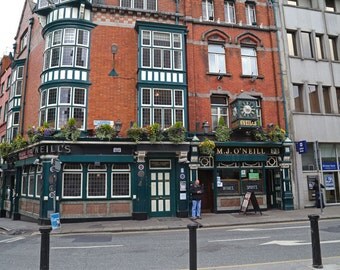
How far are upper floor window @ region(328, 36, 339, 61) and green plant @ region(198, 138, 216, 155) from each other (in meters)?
11.9

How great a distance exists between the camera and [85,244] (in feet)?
32.4

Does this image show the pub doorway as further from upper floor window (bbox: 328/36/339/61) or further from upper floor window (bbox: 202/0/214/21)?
upper floor window (bbox: 328/36/339/61)

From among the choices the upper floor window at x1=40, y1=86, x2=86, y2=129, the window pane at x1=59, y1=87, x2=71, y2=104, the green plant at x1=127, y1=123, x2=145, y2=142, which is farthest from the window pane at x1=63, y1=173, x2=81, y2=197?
the window pane at x1=59, y1=87, x2=71, y2=104

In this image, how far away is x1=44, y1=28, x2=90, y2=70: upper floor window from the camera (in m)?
16.8

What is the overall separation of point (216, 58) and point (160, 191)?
903 centimetres

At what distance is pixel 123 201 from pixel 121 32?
9746 mm

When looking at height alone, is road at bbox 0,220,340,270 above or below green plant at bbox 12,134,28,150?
below

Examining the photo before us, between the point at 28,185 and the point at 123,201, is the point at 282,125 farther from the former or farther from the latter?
the point at 28,185

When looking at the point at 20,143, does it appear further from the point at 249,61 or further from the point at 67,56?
the point at 249,61

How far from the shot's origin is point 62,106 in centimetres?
1630

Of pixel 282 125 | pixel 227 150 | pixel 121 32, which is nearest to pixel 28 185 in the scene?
pixel 121 32

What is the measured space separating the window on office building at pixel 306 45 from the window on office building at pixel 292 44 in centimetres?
51

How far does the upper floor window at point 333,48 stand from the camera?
71.0 ft

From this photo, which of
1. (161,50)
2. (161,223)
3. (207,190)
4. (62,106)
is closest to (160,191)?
(161,223)
